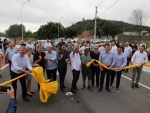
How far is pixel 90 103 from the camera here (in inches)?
223

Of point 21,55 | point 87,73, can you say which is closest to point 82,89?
point 87,73

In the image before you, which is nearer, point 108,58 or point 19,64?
point 19,64

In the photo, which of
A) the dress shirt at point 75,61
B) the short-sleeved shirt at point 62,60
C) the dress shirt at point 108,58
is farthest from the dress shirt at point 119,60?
the short-sleeved shirt at point 62,60

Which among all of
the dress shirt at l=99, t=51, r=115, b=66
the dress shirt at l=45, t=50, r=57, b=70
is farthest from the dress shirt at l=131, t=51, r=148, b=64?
the dress shirt at l=45, t=50, r=57, b=70

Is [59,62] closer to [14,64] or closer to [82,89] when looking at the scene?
[82,89]

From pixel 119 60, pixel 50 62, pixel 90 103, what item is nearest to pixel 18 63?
pixel 50 62

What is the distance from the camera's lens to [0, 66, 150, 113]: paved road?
5156 millimetres

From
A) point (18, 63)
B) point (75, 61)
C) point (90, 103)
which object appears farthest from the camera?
point (75, 61)

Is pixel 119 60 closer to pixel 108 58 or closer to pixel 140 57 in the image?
pixel 108 58

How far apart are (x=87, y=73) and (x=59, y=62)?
1268mm

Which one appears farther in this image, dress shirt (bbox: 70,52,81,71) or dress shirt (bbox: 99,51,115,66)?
dress shirt (bbox: 99,51,115,66)

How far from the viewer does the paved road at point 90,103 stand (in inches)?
203

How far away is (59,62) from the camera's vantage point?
681 cm

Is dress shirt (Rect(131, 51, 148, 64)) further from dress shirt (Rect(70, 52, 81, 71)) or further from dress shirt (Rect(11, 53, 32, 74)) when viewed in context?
dress shirt (Rect(11, 53, 32, 74))
